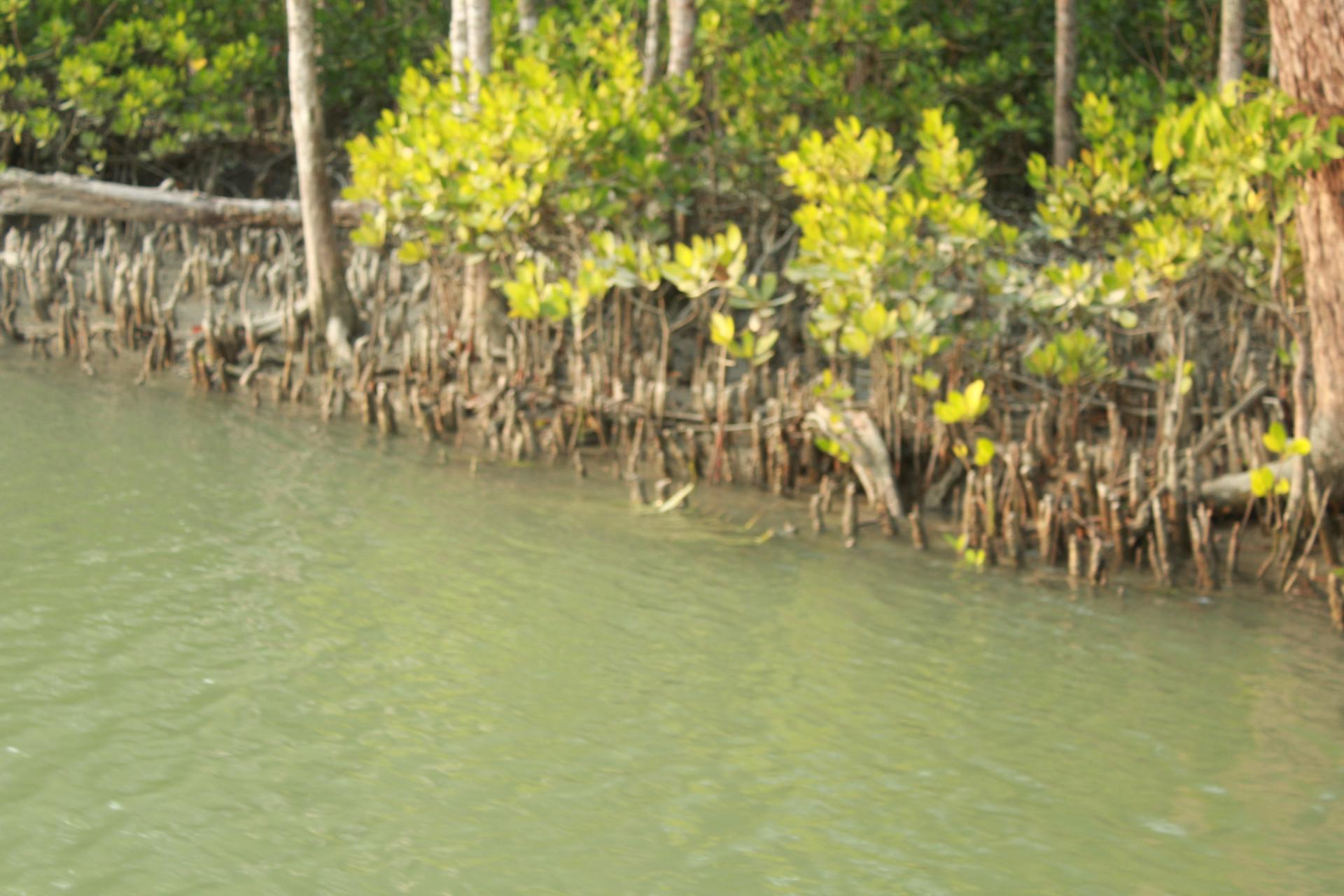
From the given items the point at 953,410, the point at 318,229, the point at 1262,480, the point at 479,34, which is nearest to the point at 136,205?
the point at 318,229

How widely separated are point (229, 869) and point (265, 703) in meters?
0.90

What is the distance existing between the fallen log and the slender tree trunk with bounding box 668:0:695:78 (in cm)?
268

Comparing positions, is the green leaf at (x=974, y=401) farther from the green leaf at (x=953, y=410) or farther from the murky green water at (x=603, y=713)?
the murky green water at (x=603, y=713)

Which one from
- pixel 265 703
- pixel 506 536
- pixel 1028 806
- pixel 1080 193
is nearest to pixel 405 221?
pixel 506 536

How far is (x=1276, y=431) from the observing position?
4.93 metres

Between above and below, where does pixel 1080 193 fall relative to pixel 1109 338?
above

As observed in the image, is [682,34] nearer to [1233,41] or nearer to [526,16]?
[526,16]

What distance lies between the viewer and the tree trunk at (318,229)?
8055 millimetres

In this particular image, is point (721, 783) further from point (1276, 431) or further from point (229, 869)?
point (1276, 431)

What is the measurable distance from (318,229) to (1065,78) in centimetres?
454

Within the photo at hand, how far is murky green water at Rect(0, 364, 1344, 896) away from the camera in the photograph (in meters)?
3.22

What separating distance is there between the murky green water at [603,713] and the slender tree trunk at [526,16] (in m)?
3.84

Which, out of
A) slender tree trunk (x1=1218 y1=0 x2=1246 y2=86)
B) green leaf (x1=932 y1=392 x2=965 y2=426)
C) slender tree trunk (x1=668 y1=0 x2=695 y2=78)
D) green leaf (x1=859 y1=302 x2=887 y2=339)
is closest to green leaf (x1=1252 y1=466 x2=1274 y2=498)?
green leaf (x1=932 y1=392 x2=965 y2=426)

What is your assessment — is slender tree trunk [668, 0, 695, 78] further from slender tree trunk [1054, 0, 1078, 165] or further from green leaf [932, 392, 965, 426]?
green leaf [932, 392, 965, 426]
